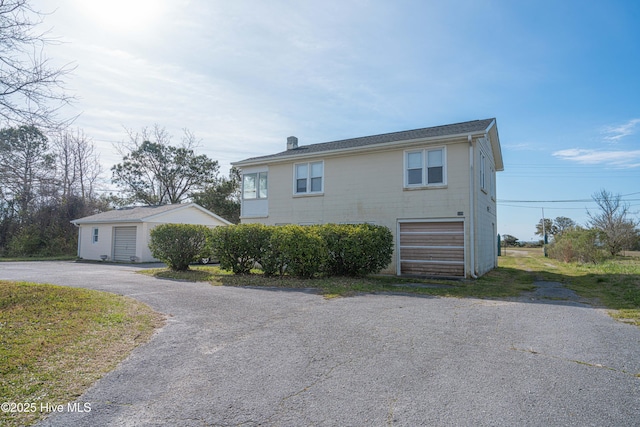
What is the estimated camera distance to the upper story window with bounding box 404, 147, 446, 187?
13.0 metres

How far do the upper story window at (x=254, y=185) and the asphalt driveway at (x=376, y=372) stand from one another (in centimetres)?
1059

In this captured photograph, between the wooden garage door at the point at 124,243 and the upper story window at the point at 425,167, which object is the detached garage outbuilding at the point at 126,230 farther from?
the upper story window at the point at 425,167

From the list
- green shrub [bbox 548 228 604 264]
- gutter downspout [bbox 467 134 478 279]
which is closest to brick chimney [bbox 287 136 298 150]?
gutter downspout [bbox 467 134 478 279]

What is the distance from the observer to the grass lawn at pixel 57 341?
3.24 meters

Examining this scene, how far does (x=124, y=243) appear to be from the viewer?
74.7 ft

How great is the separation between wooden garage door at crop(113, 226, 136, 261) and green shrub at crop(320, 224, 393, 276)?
15.7 metres

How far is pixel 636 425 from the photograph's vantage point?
2.67 m

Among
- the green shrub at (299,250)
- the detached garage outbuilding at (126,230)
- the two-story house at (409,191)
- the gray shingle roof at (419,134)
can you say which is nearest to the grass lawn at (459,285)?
the green shrub at (299,250)

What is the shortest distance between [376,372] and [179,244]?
1212cm

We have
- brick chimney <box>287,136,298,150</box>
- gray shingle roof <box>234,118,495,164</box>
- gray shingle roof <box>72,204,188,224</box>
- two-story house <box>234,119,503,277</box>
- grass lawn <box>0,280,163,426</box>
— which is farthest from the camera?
gray shingle roof <box>72,204,188,224</box>

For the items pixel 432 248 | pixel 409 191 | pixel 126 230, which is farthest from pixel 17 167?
pixel 126 230

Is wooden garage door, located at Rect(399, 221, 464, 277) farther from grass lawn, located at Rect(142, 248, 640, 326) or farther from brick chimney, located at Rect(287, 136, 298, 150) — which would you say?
brick chimney, located at Rect(287, 136, 298, 150)

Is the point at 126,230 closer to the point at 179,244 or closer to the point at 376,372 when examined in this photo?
the point at 179,244

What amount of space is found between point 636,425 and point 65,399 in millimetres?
4691
